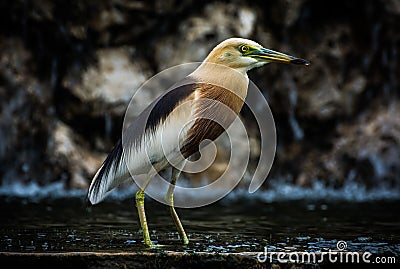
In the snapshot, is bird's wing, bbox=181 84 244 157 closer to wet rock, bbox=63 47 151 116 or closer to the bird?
the bird

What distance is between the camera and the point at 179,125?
5.75 metres

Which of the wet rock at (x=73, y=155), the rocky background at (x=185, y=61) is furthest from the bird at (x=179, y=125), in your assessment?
the rocky background at (x=185, y=61)

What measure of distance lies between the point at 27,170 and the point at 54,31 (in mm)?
2834

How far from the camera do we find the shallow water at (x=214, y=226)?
5.41m

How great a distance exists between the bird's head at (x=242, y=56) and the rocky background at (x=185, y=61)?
685 centimetres

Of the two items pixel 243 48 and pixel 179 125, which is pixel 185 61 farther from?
pixel 179 125

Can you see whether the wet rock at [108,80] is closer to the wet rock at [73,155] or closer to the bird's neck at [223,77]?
the wet rock at [73,155]

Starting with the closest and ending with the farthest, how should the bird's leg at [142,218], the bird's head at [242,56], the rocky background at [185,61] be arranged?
the bird's leg at [142,218]
the bird's head at [242,56]
the rocky background at [185,61]

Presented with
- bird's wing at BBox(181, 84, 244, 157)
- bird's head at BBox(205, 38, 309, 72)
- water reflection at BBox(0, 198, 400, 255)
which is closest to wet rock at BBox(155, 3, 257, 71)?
water reflection at BBox(0, 198, 400, 255)

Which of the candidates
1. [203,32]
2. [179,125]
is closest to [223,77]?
[179,125]

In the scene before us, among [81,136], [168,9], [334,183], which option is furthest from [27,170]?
[334,183]

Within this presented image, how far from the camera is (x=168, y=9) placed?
44.4 feet

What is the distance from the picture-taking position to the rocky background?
41.6 ft

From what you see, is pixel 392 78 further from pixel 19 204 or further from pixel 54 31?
pixel 19 204
